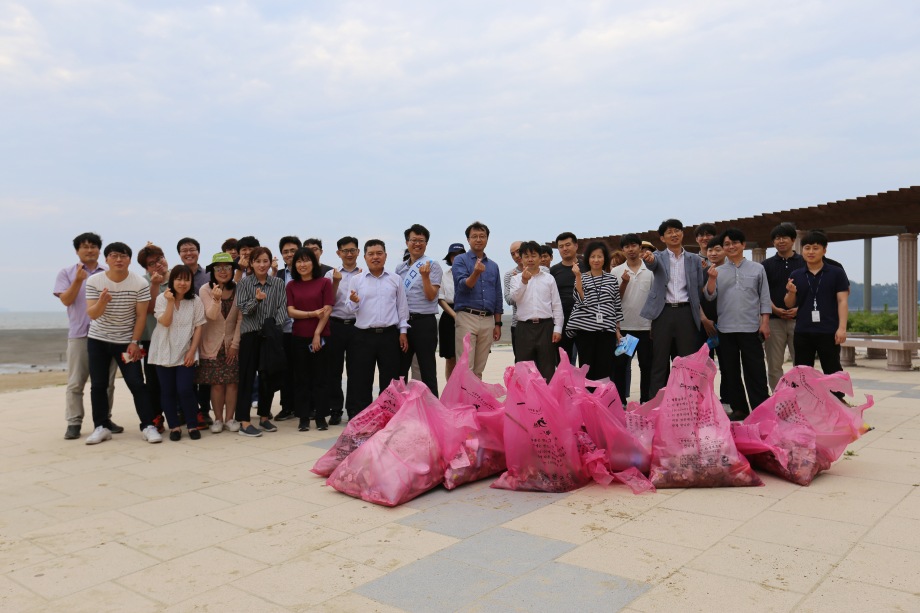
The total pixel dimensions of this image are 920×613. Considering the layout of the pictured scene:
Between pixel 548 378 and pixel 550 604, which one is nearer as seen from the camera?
pixel 550 604

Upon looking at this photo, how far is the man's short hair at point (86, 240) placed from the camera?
5.57 meters

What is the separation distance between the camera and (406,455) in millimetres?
3770

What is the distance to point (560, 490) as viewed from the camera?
3.80 m

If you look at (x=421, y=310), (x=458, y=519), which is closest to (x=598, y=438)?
(x=458, y=519)

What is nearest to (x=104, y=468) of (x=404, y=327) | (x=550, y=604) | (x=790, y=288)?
(x=404, y=327)

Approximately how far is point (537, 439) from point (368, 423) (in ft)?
3.48

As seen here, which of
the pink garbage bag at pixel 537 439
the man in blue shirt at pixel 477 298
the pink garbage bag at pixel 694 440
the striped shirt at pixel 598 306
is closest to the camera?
the pink garbage bag at pixel 537 439

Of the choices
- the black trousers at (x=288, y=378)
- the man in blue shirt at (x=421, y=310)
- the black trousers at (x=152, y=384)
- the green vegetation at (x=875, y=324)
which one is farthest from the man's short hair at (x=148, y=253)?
the green vegetation at (x=875, y=324)

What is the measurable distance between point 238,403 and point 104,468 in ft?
4.28

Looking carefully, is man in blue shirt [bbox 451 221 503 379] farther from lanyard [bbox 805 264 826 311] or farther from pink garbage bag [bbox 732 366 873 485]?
lanyard [bbox 805 264 826 311]

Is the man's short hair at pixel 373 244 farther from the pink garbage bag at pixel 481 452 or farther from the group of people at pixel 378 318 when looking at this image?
the pink garbage bag at pixel 481 452

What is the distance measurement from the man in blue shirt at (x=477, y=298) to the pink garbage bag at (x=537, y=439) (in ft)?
7.14

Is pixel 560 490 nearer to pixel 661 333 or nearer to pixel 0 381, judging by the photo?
pixel 661 333

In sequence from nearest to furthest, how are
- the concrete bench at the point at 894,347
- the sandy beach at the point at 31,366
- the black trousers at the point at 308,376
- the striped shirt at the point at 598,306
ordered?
the striped shirt at the point at 598,306, the black trousers at the point at 308,376, the concrete bench at the point at 894,347, the sandy beach at the point at 31,366
